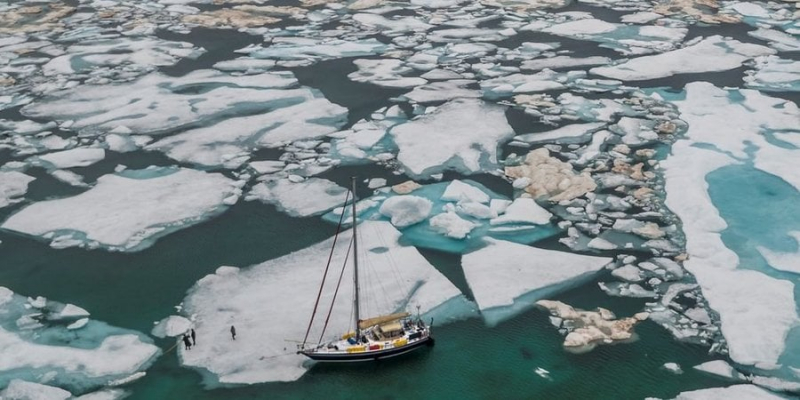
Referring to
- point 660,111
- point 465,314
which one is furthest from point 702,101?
point 465,314

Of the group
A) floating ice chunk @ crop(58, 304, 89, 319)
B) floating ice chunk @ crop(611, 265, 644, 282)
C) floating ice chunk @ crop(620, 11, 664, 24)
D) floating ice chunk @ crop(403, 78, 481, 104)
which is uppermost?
floating ice chunk @ crop(620, 11, 664, 24)

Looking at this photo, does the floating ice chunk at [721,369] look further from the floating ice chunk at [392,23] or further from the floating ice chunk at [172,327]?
the floating ice chunk at [392,23]

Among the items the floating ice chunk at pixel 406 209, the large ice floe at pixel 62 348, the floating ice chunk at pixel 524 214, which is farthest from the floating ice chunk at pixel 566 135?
the large ice floe at pixel 62 348

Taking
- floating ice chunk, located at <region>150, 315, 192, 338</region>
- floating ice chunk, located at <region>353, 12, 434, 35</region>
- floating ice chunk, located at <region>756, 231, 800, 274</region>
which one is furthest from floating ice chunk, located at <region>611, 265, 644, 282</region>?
floating ice chunk, located at <region>353, 12, 434, 35</region>

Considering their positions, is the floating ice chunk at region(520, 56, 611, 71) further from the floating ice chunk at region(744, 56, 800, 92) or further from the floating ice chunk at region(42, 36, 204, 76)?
the floating ice chunk at region(42, 36, 204, 76)

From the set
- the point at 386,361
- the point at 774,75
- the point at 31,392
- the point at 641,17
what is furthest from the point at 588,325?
the point at 641,17

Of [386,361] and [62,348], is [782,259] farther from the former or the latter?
[62,348]

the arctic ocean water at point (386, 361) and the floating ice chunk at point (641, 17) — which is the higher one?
the floating ice chunk at point (641, 17)
